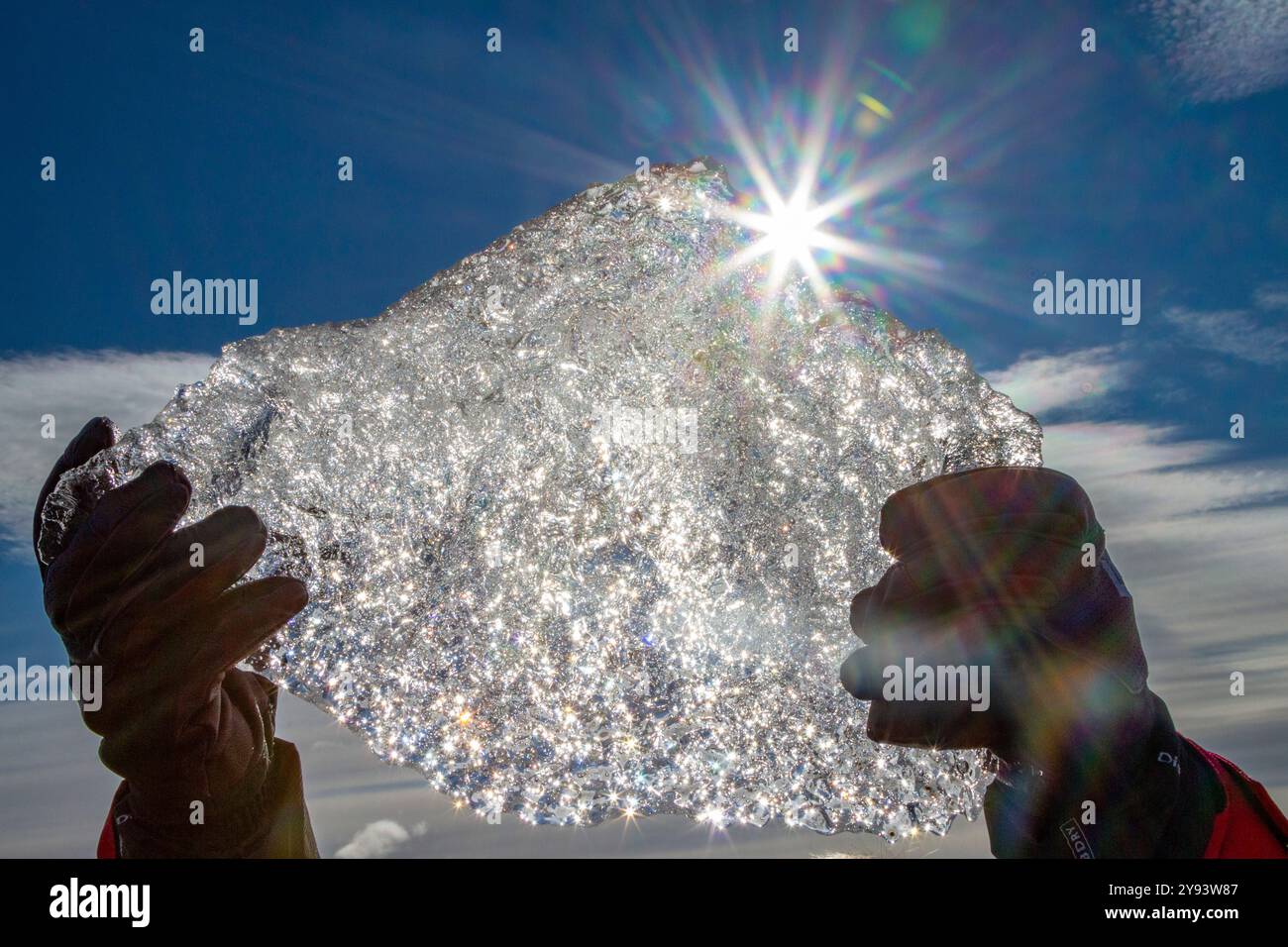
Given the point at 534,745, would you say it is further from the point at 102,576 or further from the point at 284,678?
the point at 102,576

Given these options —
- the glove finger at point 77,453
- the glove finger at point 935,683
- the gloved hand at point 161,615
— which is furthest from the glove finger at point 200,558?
the glove finger at point 935,683

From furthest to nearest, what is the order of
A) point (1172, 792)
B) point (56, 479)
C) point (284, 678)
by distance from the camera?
point (284, 678) → point (56, 479) → point (1172, 792)

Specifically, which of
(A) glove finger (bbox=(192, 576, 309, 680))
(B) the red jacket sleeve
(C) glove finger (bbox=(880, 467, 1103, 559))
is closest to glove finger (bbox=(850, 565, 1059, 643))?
(C) glove finger (bbox=(880, 467, 1103, 559))

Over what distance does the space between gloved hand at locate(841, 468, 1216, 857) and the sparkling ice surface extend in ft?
2.29

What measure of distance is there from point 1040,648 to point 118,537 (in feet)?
8.18

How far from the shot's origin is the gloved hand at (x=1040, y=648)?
2.43 meters

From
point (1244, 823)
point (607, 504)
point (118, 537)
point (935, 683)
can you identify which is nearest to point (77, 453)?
point (118, 537)

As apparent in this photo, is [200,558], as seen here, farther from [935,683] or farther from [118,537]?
[935,683]

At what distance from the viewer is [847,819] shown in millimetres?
3252

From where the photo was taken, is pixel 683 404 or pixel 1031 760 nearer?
pixel 1031 760

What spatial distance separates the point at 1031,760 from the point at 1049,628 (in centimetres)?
40

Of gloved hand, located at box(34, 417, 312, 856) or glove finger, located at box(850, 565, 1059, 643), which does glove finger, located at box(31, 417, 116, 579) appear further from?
glove finger, located at box(850, 565, 1059, 643)

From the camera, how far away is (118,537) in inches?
99.2

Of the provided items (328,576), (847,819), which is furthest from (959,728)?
(328,576)
